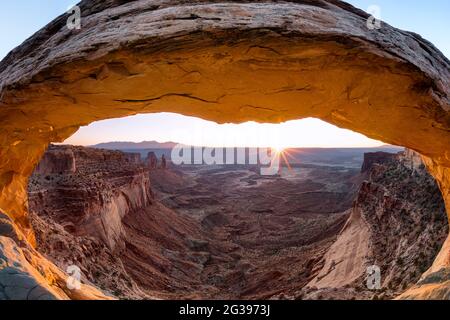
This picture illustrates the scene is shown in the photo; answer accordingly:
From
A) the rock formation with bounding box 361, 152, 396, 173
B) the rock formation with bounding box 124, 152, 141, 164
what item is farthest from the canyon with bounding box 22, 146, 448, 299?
the rock formation with bounding box 361, 152, 396, 173

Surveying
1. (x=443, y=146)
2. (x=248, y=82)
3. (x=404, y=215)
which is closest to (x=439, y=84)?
(x=443, y=146)

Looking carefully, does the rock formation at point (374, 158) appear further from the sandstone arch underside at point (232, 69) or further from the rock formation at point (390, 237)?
the sandstone arch underside at point (232, 69)

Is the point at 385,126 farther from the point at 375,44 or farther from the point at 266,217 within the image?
the point at 266,217

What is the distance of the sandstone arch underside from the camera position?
3.49 metres

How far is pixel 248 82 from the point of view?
4.32 metres

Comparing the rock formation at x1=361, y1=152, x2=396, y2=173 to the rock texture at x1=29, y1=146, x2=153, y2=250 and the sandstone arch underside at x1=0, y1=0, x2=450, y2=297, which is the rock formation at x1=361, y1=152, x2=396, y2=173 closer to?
the rock texture at x1=29, y1=146, x2=153, y2=250

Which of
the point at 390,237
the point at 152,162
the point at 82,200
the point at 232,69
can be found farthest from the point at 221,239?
the point at 152,162

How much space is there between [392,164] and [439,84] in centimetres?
1538

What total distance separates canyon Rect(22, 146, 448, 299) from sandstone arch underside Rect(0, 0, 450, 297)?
456cm

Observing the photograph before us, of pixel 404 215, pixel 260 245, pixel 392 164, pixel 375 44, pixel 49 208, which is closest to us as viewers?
pixel 375 44

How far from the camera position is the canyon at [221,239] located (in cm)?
951

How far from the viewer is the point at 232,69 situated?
13.1ft

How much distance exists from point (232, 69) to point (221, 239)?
24464mm

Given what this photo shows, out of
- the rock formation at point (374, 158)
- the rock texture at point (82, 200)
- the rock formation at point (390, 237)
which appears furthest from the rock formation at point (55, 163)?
the rock formation at point (374, 158)
